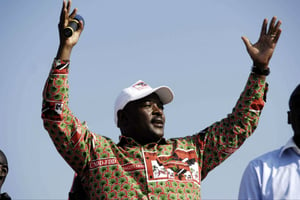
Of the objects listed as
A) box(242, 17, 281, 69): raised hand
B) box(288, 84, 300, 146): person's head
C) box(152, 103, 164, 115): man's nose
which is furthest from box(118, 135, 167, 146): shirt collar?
box(288, 84, 300, 146): person's head

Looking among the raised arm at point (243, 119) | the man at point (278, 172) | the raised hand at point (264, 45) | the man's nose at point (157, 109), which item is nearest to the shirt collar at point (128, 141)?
the man's nose at point (157, 109)

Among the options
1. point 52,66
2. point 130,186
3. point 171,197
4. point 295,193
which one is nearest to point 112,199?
point 130,186

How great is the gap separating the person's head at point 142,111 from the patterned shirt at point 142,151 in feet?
0.49

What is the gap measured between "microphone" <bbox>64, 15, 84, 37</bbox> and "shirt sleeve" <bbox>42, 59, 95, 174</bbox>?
37 cm

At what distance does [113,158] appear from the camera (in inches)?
261

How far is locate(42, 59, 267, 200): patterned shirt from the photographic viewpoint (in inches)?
251

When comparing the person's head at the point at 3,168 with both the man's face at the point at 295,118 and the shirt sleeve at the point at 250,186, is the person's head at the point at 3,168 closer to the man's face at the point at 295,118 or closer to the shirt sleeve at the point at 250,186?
the shirt sleeve at the point at 250,186

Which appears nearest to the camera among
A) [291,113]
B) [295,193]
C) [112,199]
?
[295,193]

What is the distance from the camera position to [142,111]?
23.4ft

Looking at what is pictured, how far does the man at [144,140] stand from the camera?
21.0 feet

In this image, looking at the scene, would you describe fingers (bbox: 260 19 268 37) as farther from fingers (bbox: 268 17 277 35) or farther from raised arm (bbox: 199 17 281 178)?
raised arm (bbox: 199 17 281 178)

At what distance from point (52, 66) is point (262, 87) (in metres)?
2.48

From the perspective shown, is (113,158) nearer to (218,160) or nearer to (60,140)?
(60,140)

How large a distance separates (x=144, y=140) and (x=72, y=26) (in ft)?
5.19
